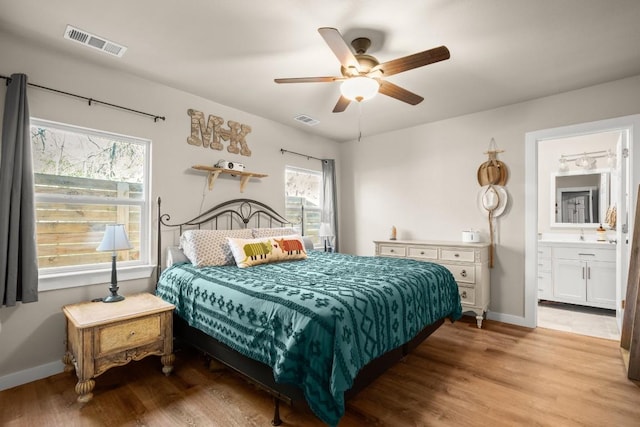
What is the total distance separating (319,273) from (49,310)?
7.21 ft

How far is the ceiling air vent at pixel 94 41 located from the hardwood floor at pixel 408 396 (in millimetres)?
2630

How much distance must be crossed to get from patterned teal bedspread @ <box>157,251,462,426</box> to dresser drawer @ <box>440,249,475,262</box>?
0.86 metres

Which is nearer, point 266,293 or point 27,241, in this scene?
point 266,293

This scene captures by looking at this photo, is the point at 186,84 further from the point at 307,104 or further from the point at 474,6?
the point at 474,6

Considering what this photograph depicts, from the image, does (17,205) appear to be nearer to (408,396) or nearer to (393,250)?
(408,396)

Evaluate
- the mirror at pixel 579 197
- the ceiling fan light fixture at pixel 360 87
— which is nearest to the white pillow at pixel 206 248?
the ceiling fan light fixture at pixel 360 87

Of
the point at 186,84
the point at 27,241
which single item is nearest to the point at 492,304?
the point at 186,84

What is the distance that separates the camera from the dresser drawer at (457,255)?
12.1 ft

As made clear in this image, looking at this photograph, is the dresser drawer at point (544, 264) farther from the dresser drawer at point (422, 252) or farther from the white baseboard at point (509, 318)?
the dresser drawer at point (422, 252)

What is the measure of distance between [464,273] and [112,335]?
352 cm

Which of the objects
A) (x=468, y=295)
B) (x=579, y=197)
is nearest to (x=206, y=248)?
(x=468, y=295)

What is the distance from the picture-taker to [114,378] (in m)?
2.47

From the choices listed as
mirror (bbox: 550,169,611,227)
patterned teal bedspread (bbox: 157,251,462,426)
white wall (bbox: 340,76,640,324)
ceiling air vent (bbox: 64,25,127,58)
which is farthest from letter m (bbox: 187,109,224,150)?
mirror (bbox: 550,169,611,227)

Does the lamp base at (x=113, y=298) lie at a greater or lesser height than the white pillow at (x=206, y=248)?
lesser
